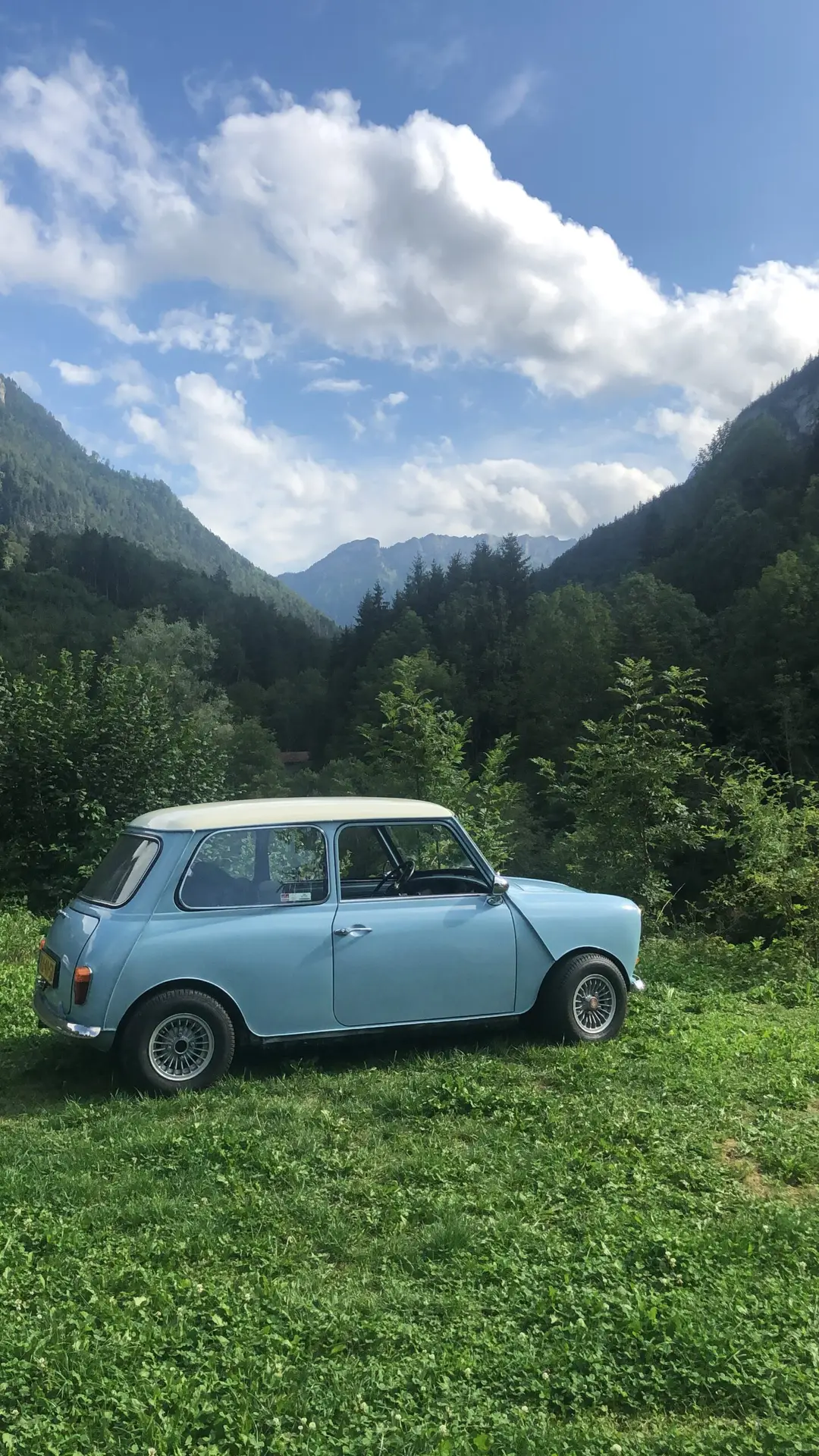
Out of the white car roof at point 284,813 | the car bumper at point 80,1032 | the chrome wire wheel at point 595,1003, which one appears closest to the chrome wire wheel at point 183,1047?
the car bumper at point 80,1032

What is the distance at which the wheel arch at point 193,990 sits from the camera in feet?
17.4

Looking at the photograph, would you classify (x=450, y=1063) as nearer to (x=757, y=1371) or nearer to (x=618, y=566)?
(x=757, y=1371)

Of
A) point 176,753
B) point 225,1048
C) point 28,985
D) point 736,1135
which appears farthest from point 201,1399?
point 176,753

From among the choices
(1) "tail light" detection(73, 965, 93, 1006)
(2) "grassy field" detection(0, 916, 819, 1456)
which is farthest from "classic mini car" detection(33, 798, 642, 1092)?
(2) "grassy field" detection(0, 916, 819, 1456)

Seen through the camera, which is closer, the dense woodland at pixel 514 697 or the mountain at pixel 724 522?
the dense woodland at pixel 514 697

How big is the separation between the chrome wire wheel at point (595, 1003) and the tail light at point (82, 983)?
3044mm

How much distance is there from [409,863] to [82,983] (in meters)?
2.22

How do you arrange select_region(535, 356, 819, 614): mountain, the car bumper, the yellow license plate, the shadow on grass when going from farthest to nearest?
select_region(535, 356, 819, 614): mountain
the yellow license plate
the shadow on grass
the car bumper

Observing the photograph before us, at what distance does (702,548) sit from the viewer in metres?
67.6

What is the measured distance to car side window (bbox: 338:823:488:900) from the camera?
624cm

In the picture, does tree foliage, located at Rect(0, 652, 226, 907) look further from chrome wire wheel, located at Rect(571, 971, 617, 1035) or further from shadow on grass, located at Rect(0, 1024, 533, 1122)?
chrome wire wheel, located at Rect(571, 971, 617, 1035)

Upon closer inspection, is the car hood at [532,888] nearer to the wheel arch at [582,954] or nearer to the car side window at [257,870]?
the wheel arch at [582,954]

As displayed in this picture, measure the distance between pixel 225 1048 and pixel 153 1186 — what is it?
128cm

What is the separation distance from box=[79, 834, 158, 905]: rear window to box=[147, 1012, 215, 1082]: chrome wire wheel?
763 mm
